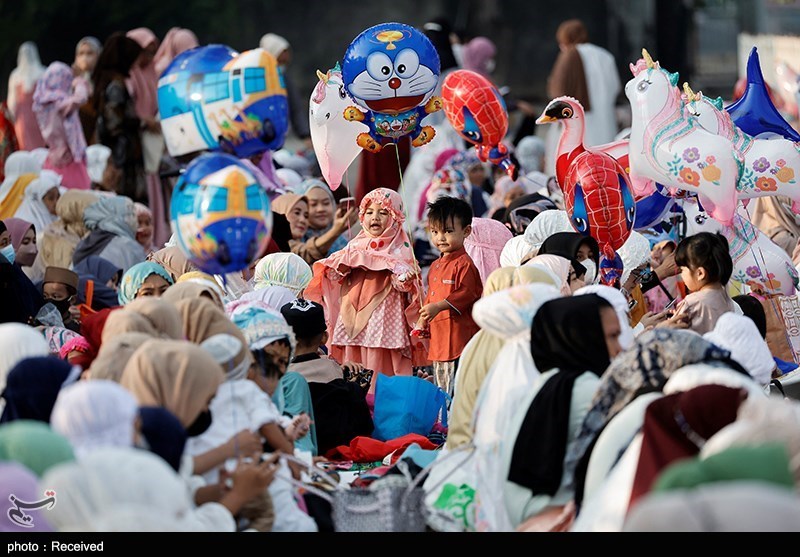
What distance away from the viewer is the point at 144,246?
1113 cm

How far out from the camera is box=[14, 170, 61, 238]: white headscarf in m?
11.4

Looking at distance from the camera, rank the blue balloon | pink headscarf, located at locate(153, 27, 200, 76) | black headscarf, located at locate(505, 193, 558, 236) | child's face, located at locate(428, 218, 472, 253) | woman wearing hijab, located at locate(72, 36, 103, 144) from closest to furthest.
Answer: child's face, located at locate(428, 218, 472, 253) → the blue balloon → black headscarf, located at locate(505, 193, 558, 236) → woman wearing hijab, located at locate(72, 36, 103, 144) → pink headscarf, located at locate(153, 27, 200, 76)

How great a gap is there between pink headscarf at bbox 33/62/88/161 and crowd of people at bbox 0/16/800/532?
2238 mm

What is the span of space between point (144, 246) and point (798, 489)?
24.4ft

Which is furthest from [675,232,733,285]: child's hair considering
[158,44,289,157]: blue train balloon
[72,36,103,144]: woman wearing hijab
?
[72,36,103,144]: woman wearing hijab

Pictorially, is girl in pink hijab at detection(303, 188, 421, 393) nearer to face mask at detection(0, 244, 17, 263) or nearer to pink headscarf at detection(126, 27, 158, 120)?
face mask at detection(0, 244, 17, 263)

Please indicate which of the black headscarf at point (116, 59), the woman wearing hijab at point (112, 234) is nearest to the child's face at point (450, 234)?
the woman wearing hijab at point (112, 234)

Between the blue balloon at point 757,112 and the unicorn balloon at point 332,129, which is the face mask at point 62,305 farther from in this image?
the blue balloon at point 757,112

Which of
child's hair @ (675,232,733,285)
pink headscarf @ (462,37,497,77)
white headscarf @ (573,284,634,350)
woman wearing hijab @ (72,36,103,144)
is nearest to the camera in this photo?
white headscarf @ (573,284,634,350)

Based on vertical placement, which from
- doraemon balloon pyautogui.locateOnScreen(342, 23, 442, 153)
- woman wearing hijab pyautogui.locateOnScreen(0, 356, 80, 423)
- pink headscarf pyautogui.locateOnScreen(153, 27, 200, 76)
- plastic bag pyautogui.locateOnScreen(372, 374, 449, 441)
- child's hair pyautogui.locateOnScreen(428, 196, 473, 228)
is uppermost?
doraemon balloon pyautogui.locateOnScreen(342, 23, 442, 153)

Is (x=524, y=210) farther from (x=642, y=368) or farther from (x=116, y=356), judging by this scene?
(x=116, y=356)

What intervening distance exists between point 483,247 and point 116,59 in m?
5.54
